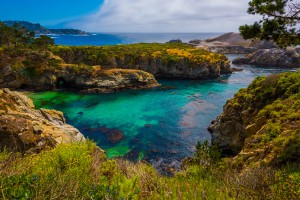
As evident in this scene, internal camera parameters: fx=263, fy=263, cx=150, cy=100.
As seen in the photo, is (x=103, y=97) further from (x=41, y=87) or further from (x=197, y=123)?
(x=197, y=123)

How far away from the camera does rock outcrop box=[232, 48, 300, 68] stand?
107562 millimetres

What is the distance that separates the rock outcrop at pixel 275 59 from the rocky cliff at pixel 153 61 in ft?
111

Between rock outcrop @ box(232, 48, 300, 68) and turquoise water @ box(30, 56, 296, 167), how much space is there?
1844 inches

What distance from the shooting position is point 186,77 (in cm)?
8294

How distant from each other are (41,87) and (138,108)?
2735cm

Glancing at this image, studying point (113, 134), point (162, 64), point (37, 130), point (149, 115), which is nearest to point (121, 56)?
point (162, 64)

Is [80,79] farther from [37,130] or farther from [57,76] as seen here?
[37,130]

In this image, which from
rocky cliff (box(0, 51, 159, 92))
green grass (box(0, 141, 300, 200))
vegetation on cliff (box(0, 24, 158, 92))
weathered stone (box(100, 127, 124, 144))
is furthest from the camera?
vegetation on cliff (box(0, 24, 158, 92))

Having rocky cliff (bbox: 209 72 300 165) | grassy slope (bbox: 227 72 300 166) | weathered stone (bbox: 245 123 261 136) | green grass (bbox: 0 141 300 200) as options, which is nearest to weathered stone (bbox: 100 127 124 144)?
rocky cliff (bbox: 209 72 300 165)

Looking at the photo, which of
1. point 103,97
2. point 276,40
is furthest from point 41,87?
point 276,40

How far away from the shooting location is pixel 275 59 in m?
110

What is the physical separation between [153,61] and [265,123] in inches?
2610

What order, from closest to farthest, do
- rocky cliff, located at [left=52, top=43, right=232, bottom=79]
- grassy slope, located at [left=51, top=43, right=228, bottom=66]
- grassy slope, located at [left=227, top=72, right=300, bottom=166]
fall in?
grassy slope, located at [left=227, top=72, right=300, bottom=166] < rocky cliff, located at [left=52, top=43, right=232, bottom=79] < grassy slope, located at [left=51, top=43, right=228, bottom=66]

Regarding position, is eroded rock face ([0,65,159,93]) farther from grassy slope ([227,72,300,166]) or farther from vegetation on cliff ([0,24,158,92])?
grassy slope ([227,72,300,166])
